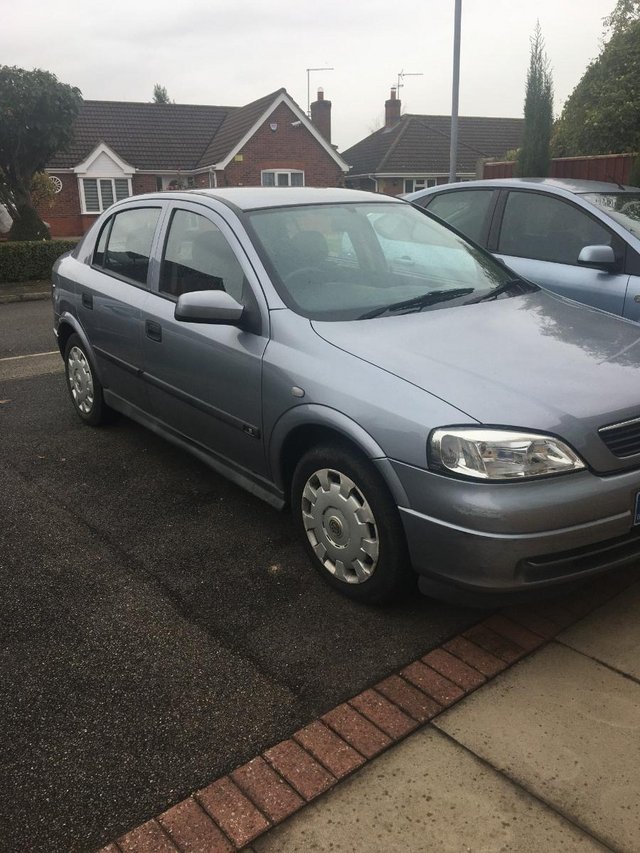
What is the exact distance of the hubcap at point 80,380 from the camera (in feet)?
18.0

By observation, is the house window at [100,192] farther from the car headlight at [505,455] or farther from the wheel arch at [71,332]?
the car headlight at [505,455]

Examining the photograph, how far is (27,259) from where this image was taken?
1583 cm

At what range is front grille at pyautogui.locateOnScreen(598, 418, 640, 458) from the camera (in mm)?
2766

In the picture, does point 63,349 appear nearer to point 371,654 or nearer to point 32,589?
point 32,589

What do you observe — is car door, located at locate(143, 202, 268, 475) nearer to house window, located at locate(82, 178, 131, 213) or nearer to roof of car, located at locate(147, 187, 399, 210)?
roof of car, located at locate(147, 187, 399, 210)

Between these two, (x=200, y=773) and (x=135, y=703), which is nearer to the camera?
(x=200, y=773)

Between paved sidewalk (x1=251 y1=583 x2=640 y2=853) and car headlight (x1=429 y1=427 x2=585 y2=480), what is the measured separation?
2.57ft

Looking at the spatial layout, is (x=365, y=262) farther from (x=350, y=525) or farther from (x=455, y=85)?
(x=455, y=85)

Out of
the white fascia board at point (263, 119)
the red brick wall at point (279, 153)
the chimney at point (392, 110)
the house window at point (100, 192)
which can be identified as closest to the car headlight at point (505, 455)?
the red brick wall at point (279, 153)

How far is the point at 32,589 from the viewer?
344cm

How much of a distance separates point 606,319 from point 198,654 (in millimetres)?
2504

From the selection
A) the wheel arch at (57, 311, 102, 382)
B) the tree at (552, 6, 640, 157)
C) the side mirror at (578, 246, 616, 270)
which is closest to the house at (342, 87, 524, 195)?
the tree at (552, 6, 640, 157)

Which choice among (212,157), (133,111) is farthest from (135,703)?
(133,111)

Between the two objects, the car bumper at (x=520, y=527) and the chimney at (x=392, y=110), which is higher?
the chimney at (x=392, y=110)
